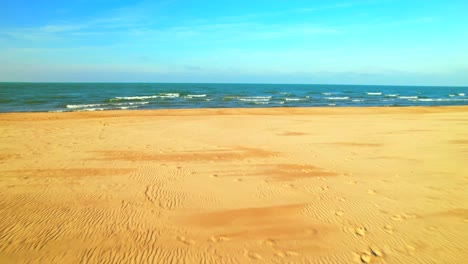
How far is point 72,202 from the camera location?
5.49m

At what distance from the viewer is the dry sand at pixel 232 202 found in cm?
399

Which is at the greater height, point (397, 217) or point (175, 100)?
point (175, 100)

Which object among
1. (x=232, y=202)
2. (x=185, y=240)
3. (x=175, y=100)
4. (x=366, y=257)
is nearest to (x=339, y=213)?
(x=366, y=257)

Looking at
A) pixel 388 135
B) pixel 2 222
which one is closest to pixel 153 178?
pixel 2 222

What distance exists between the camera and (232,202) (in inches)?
219

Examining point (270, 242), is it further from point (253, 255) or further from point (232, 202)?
point (232, 202)

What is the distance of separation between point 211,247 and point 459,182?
6382 millimetres

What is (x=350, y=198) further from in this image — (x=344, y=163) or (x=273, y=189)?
(x=344, y=163)

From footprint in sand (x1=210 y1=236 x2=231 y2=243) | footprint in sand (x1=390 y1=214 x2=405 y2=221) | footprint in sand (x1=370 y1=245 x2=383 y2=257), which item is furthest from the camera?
footprint in sand (x1=390 y1=214 x2=405 y2=221)

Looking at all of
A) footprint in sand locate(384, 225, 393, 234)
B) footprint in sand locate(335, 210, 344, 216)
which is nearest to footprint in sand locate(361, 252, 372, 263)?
footprint in sand locate(384, 225, 393, 234)

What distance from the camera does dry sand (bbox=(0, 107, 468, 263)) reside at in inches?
157

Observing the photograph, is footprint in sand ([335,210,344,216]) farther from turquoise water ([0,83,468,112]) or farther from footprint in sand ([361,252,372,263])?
turquoise water ([0,83,468,112])

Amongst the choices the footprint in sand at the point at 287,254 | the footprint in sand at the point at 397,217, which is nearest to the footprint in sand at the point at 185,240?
the footprint in sand at the point at 287,254

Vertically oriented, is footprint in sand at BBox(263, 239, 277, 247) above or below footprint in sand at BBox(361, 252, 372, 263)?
above
